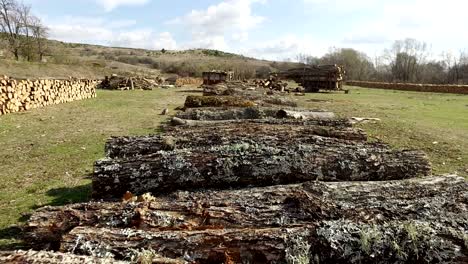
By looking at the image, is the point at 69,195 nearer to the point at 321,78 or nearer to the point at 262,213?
the point at 262,213

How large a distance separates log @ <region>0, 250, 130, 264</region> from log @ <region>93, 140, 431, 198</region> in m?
2.06

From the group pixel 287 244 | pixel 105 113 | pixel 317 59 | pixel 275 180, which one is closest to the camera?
pixel 287 244

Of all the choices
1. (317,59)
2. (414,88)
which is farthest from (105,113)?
(317,59)

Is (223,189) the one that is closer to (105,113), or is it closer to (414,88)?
(105,113)

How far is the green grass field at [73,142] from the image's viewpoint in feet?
18.9

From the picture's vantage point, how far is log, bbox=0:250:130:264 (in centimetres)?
250

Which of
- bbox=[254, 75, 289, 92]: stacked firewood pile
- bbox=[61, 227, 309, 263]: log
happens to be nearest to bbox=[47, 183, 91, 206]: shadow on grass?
bbox=[61, 227, 309, 263]: log

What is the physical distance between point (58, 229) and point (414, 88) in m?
37.3

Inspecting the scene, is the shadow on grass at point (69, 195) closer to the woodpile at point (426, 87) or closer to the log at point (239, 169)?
the log at point (239, 169)

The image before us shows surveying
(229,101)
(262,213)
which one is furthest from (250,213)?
(229,101)

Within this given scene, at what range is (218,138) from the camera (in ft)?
21.1

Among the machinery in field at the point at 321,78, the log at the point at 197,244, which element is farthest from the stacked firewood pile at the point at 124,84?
the log at the point at 197,244

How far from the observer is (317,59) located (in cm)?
7088

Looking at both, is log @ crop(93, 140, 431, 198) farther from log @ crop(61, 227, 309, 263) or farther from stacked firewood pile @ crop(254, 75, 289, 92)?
stacked firewood pile @ crop(254, 75, 289, 92)
